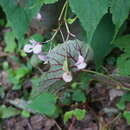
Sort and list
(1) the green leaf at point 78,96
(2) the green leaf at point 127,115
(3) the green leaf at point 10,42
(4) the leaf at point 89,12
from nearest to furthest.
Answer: (4) the leaf at point 89,12 < (2) the green leaf at point 127,115 < (1) the green leaf at point 78,96 < (3) the green leaf at point 10,42

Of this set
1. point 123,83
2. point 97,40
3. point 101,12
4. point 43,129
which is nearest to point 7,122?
point 43,129

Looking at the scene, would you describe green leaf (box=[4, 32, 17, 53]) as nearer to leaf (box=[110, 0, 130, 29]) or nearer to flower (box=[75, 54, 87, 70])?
flower (box=[75, 54, 87, 70])

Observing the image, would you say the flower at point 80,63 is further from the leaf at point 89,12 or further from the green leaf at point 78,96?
the green leaf at point 78,96

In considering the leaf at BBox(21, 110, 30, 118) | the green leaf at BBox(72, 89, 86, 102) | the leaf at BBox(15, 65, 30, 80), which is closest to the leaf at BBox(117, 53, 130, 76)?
the green leaf at BBox(72, 89, 86, 102)

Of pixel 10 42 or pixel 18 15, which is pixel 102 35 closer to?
pixel 18 15

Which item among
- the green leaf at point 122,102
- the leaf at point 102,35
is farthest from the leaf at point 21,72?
the leaf at point 102,35

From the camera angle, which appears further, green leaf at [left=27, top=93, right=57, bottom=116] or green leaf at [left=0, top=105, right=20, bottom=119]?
green leaf at [left=0, top=105, right=20, bottom=119]
